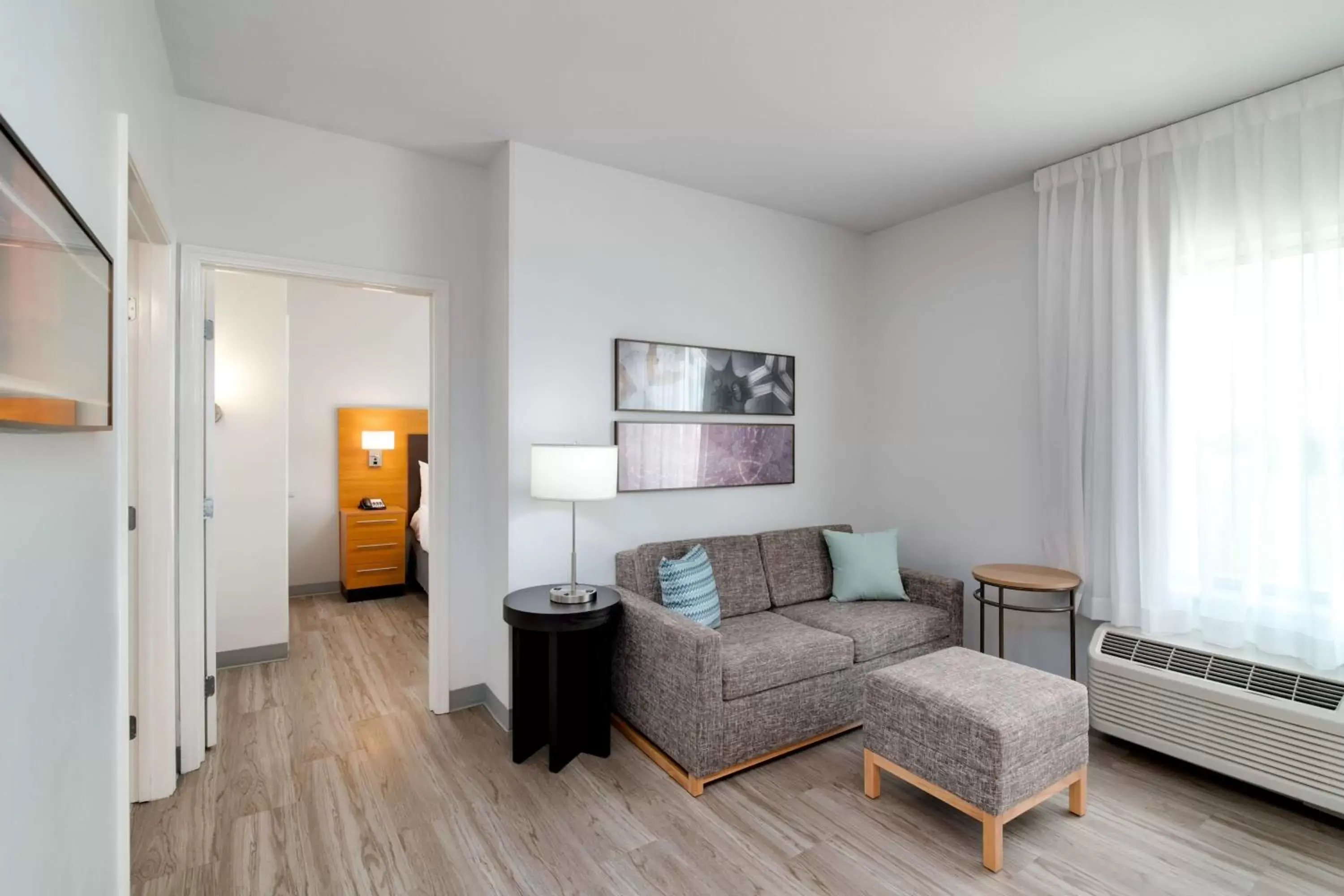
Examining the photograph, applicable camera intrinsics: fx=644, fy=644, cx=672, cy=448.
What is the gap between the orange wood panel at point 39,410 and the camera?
0.77 meters

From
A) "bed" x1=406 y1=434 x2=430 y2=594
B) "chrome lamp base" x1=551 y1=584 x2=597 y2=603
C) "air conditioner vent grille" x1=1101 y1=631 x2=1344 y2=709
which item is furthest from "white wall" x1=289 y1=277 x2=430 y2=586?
"air conditioner vent grille" x1=1101 y1=631 x2=1344 y2=709

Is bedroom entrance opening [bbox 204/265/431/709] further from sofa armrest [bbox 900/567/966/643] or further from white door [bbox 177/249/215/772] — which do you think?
sofa armrest [bbox 900/567/966/643]

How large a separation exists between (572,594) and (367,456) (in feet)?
12.3

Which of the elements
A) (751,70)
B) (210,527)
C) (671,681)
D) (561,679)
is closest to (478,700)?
Answer: (561,679)

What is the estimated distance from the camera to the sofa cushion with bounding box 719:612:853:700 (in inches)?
103

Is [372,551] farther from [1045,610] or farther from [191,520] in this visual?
[1045,610]

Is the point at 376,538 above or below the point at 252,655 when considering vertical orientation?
above

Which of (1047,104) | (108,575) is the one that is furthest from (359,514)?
(1047,104)

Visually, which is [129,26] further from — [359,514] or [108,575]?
[359,514]

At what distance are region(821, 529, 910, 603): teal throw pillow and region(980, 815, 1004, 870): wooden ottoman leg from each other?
5.11 feet

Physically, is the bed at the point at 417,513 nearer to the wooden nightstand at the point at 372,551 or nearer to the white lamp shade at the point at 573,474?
the wooden nightstand at the point at 372,551

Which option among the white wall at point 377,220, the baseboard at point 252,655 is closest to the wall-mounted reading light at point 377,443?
the baseboard at point 252,655

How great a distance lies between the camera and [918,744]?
2283mm

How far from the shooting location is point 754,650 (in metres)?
2.74
